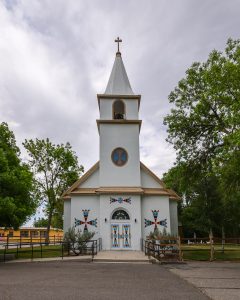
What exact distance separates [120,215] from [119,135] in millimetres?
6355

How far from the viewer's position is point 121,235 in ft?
78.2

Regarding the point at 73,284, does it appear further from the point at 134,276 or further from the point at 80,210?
the point at 80,210

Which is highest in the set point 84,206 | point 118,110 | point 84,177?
point 118,110

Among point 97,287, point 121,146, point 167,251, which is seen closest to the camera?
point 97,287

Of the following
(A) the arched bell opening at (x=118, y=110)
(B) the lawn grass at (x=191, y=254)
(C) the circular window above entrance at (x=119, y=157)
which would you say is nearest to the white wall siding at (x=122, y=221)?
(C) the circular window above entrance at (x=119, y=157)

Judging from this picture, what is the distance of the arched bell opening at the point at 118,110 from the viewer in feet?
89.6

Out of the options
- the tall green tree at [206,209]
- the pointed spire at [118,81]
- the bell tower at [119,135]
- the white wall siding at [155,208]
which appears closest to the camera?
the white wall siding at [155,208]

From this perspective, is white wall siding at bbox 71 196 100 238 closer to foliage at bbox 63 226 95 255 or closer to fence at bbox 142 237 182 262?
foliage at bbox 63 226 95 255

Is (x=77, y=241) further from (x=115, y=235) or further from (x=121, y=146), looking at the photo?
(x=121, y=146)

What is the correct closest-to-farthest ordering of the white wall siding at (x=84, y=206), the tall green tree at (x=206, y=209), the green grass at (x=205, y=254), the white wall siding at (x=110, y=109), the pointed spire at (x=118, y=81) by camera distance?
the green grass at (x=205, y=254)
the white wall siding at (x=84, y=206)
the white wall siding at (x=110, y=109)
the pointed spire at (x=118, y=81)
the tall green tree at (x=206, y=209)

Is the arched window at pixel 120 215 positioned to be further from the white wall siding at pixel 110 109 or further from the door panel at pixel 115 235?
the white wall siding at pixel 110 109

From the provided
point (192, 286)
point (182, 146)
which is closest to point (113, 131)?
point (182, 146)

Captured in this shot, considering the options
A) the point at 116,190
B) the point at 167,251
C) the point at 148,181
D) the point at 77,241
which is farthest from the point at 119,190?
the point at 167,251

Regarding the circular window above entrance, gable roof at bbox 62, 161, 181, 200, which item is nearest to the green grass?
gable roof at bbox 62, 161, 181, 200
